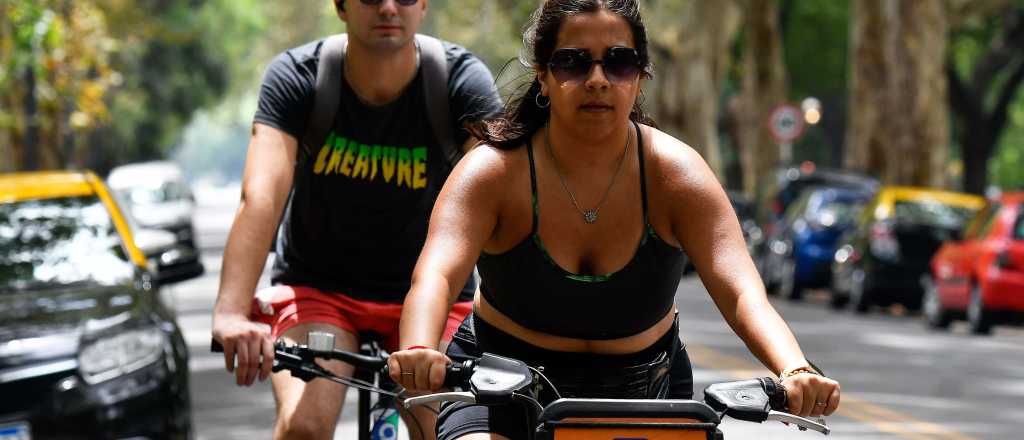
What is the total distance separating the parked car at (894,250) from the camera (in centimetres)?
2239

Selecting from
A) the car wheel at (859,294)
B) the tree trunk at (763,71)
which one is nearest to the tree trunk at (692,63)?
the tree trunk at (763,71)

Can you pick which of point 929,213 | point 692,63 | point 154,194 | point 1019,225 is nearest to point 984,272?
point 1019,225

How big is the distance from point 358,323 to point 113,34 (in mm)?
38416

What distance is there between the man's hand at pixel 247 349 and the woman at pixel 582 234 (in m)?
0.45

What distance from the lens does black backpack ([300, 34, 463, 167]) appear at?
17.1ft

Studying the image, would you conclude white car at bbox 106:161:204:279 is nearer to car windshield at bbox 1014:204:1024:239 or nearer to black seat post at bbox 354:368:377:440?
car windshield at bbox 1014:204:1024:239

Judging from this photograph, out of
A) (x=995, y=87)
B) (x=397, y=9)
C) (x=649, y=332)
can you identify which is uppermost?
(x=397, y=9)

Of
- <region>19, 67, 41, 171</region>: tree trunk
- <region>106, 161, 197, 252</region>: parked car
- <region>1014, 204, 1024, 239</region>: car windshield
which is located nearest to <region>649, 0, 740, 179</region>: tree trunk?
<region>106, 161, 197, 252</region>: parked car

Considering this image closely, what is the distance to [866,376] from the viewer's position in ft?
46.5

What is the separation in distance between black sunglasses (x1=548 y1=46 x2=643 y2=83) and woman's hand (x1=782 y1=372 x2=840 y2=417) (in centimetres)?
71

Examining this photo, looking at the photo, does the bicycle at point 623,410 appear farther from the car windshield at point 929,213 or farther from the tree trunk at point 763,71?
the tree trunk at point 763,71

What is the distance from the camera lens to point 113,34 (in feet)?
140

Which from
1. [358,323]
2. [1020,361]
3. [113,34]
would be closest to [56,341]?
[358,323]

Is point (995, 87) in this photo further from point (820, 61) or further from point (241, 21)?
point (241, 21)
